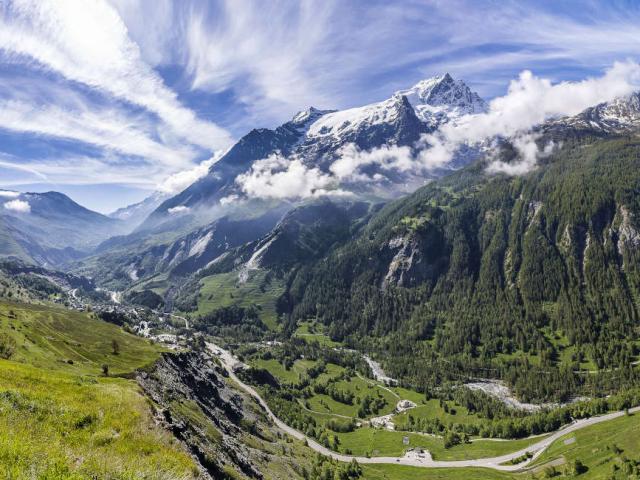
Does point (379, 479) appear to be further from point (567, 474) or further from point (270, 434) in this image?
point (567, 474)

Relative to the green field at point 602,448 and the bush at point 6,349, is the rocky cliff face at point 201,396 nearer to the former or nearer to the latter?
the bush at point 6,349

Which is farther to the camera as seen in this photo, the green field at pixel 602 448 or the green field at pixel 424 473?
the green field at pixel 424 473

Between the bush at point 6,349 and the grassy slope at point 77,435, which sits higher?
the grassy slope at point 77,435

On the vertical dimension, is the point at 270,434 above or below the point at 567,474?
above

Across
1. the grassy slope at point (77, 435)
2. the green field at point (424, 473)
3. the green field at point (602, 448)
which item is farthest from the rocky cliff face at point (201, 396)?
the green field at point (602, 448)

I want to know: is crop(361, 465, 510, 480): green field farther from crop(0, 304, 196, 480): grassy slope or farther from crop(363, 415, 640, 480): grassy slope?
crop(0, 304, 196, 480): grassy slope

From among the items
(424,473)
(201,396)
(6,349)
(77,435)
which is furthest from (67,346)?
(424,473)

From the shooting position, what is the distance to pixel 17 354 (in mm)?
93562

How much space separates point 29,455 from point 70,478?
11.3 ft

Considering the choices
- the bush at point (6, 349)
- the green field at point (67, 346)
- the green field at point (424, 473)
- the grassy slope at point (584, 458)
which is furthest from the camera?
the green field at point (424, 473)

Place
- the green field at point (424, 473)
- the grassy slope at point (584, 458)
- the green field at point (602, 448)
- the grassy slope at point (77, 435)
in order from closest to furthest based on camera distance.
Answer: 1. the grassy slope at point (77, 435)
2. the green field at point (602, 448)
3. the grassy slope at point (584, 458)
4. the green field at point (424, 473)

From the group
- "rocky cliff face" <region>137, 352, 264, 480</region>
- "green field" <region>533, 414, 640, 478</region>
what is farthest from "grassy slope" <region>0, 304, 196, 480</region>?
"green field" <region>533, 414, 640, 478</region>

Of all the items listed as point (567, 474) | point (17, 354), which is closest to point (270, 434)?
point (17, 354)

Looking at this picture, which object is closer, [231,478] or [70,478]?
[70,478]
